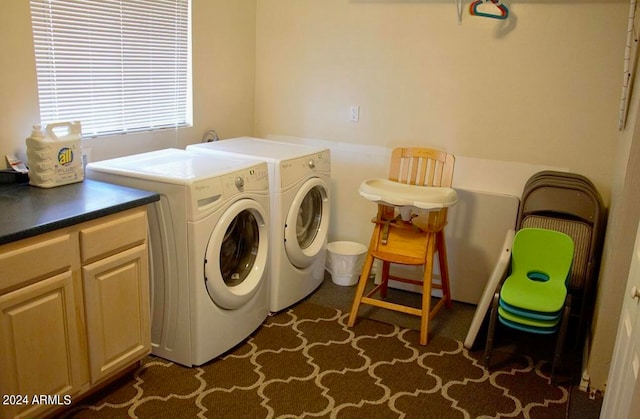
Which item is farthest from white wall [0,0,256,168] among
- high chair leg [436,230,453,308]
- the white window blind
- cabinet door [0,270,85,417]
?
high chair leg [436,230,453,308]

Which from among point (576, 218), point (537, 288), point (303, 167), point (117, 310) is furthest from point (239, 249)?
point (576, 218)

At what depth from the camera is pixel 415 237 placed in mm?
3053

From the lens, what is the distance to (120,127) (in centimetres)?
307

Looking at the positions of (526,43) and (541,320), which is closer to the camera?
(541,320)

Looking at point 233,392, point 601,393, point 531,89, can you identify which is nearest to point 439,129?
point 531,89

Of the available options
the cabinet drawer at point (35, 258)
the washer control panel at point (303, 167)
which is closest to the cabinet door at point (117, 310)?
the cabinet drawer at point (35, 258)

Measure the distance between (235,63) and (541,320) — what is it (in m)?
2.49

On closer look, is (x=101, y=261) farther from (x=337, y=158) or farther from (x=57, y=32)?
(x=337, y=158)

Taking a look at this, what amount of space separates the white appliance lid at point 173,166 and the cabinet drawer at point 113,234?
0.71 feet

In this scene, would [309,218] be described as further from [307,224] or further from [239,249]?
[239,249]

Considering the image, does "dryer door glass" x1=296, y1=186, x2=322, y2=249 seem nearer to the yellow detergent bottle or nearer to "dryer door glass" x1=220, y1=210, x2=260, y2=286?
"dryer door glass" x1=220, y1=210, x2=260, y2=286

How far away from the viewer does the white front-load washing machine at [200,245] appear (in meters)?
2.45

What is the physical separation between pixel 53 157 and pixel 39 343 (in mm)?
800

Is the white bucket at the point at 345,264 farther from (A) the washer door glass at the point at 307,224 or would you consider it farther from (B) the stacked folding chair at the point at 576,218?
(B) the stacked folding chair at the point at 576,218
